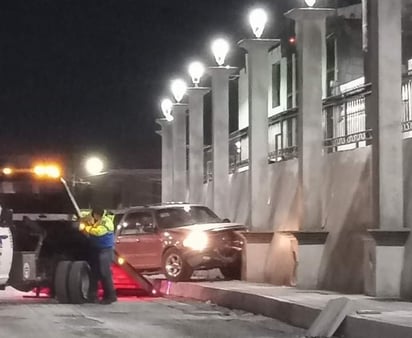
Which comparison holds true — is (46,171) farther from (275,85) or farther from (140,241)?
(275,85)

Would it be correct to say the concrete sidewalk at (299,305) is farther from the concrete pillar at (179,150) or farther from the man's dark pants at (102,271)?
the concrete pillar at (179,150)

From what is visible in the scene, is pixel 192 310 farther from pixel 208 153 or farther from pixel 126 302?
pixel 208 153

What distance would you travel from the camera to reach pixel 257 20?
22.8m

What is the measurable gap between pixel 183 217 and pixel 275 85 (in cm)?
1559

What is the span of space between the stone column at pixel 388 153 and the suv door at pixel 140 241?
8.54 meters

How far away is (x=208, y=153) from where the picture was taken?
35.6 m

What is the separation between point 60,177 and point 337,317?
8.59 metres

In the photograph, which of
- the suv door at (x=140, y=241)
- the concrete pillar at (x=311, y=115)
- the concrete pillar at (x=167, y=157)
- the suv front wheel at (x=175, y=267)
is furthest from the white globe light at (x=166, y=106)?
the concrete pillar at (x=311, y=115)

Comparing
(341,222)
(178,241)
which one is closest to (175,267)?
(178,241)

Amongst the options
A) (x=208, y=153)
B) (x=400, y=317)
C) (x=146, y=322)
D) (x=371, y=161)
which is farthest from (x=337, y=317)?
(x=208, y=153)

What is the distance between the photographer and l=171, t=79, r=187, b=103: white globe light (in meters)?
31.9

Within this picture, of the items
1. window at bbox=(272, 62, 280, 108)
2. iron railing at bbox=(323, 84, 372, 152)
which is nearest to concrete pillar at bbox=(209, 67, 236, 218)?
iron railing at bbox=(323, 84, 372, 152)

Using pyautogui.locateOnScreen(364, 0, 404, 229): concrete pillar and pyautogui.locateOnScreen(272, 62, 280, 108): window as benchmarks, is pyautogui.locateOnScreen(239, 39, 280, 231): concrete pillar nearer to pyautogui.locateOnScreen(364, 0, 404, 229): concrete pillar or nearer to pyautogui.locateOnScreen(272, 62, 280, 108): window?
pyautogui.locateOnScreen(364, 0, 404, 229): concrete pillar

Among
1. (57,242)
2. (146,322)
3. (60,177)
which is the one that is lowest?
(146,322)
